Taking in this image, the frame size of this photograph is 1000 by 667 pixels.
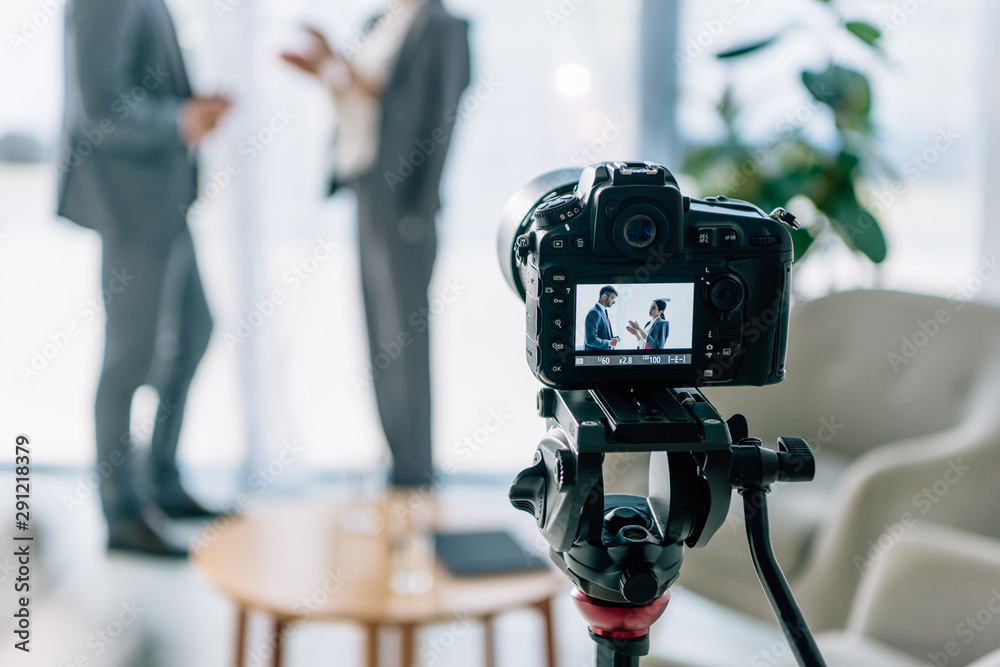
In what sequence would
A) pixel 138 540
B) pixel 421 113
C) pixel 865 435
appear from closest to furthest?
1. pixel 865 435
2. pixel 138 540
3. pixel 421 113

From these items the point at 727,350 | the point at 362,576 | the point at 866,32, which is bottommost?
the point at 362,576

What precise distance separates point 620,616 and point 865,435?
1405mm

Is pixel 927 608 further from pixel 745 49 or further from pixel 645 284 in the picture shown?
pixel 745 49

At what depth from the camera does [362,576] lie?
143 cm

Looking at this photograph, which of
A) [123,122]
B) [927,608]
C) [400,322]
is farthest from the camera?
[400,322]

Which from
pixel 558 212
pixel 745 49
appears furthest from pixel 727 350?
pixel 745 49

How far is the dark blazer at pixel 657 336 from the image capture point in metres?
0.54

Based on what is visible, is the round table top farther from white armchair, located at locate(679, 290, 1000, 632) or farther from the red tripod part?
the red tripod part

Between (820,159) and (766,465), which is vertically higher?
(820,159)

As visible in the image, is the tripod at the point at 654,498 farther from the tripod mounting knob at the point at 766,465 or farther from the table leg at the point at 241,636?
the table leg at the point at 241,636

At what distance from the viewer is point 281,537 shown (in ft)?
5.12

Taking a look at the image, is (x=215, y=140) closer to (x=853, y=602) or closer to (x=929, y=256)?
(x=853, y=602)

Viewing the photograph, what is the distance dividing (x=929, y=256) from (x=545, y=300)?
2498 millimetres

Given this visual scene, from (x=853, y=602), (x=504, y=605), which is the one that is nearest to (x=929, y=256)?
(x=853, y=602)
